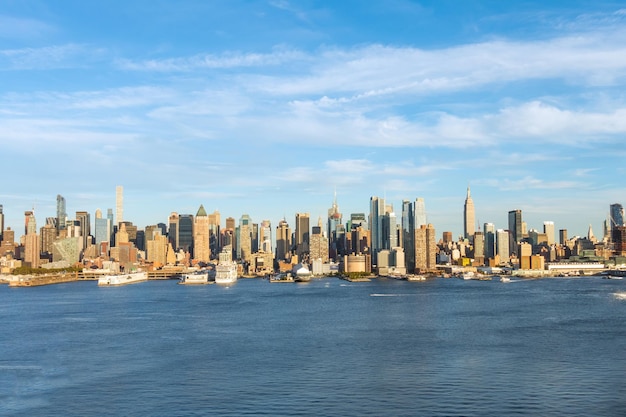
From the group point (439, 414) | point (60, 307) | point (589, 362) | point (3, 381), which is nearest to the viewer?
point (439, 414)

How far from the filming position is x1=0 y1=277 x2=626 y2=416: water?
36.1 m

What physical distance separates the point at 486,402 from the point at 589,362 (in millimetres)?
14572

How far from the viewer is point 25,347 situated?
57.0 metres

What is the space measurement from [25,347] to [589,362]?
142ft

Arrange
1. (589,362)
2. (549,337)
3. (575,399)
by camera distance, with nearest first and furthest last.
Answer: (575,399), (589,362), (549,337)

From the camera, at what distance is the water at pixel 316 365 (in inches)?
1422

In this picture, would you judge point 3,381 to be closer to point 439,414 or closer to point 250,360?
point 250,360

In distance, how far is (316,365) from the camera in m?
46.9

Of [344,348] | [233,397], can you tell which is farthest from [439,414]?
[344,348]

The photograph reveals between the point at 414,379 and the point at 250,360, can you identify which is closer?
the point at 414,379

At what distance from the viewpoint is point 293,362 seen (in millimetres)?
48219

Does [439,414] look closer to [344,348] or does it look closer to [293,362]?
[293,362]

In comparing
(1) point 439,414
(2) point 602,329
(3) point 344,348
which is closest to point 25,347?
(3) point 344,348

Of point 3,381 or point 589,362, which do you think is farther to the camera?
point 589,362
